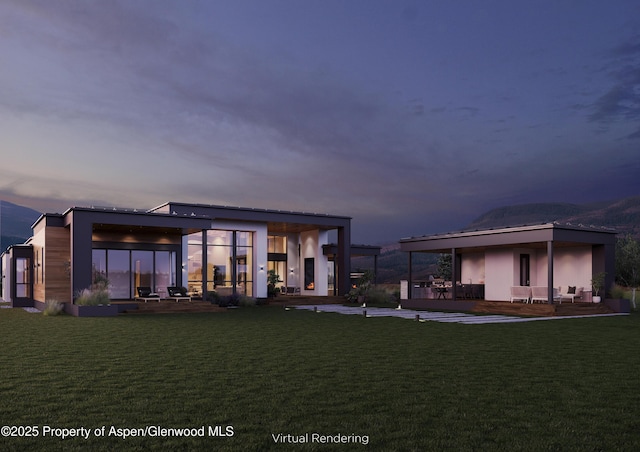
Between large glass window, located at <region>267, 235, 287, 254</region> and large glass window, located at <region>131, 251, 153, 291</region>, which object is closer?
large glass window, located at <region>131, 251, 153, 291</region>

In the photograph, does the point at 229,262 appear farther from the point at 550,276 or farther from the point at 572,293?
the point at 572,293

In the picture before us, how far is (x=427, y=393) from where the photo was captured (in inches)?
233

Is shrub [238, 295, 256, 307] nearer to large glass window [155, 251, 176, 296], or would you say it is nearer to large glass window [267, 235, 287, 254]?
large glass window [155, 251, 176, 296]

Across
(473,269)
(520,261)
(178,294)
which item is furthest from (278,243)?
(520,261)

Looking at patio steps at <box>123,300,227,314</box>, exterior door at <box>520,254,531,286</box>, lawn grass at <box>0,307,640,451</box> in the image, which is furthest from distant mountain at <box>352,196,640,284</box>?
lawn grass at <box>0,307,640,451</box>

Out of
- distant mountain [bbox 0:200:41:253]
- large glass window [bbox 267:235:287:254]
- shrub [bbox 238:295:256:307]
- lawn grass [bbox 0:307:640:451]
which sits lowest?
shrub [bbox 238:295:256:307]

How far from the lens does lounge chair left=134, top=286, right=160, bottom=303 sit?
69.2 feet

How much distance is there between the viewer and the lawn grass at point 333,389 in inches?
173

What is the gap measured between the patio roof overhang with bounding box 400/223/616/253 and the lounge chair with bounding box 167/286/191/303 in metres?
11.2

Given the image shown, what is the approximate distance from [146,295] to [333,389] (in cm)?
1759

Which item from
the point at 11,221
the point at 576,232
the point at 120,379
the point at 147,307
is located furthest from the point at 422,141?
the point at 11,221

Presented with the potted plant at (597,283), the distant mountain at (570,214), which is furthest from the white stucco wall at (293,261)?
the distant mountain at (570,214)

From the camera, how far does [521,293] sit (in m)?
21.6

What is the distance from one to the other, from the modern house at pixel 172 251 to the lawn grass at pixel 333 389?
969 cm
